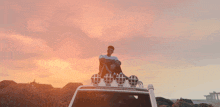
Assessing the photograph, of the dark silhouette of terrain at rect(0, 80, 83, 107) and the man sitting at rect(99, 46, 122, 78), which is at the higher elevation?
the man sitting at rect(99, 46, 122, 78)

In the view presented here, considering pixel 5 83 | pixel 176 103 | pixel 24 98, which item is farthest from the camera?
pixel 5 83

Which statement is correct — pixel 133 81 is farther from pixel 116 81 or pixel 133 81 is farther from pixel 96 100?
pixel 96 100

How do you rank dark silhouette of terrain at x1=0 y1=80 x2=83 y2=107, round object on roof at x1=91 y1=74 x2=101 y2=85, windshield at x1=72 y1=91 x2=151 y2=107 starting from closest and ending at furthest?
windshield at x1=72 y1=91 x2=151 y2=107 → round object on roof at x1=91 y1=74 x2=101 y2=85 → dark silhouette of terrain at x1=0 y1=80 x2=83 y2=107

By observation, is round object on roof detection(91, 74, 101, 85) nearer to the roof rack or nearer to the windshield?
the roof rack

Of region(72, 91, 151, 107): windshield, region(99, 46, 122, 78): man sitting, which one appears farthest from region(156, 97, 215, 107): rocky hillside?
region(72, 91, 151, 107): windshield

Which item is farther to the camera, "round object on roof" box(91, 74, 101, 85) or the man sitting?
the man sitting

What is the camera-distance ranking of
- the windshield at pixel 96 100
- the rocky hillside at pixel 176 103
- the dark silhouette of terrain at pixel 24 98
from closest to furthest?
the windshield at pixel 96 100 → the dark silhouette of terrain at pixel 24 98 → the rocky hillside at pixel 176 103

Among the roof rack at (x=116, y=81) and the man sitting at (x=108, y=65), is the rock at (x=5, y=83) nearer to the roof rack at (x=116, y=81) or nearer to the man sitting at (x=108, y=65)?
the man sitting at (x=108, y=65)

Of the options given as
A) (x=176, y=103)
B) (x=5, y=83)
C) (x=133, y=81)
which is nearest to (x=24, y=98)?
(x=5, y=83)

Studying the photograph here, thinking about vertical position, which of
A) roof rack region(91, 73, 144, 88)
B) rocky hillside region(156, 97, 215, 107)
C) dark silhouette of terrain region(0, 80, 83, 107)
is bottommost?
rocky hillside region(156, 97, 215, 107)

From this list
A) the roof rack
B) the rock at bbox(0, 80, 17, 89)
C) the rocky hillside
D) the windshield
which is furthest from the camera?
the rock at bbox(0, 80, 17, 89)

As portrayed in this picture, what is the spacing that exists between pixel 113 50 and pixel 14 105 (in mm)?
12045

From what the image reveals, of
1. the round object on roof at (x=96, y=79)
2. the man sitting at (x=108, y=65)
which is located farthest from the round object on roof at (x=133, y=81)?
the man sitting at (x=108, y=65)

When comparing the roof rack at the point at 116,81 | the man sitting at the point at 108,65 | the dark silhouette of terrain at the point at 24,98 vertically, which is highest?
the man sitting at the point at 108,65
